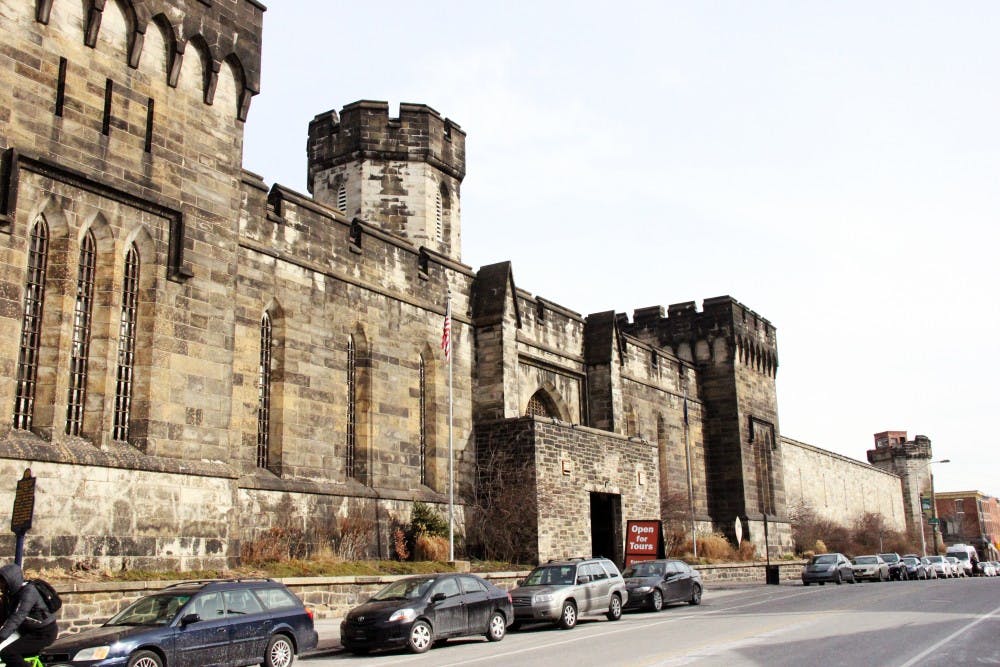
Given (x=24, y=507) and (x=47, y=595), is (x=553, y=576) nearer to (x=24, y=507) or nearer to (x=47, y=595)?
(x=24, y=507)

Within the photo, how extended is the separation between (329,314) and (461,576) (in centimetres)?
920

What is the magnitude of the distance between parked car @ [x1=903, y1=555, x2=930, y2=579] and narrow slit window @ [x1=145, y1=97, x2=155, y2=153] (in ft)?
127

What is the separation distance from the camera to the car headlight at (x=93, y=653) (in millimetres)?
11031

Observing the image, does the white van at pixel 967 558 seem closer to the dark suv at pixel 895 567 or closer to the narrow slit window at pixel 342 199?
the dark suv at pixel 895 567

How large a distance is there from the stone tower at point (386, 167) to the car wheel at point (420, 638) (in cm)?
1859

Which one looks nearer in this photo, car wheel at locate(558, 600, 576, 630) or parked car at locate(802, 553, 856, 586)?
car wheel at locate(558, 600, 576, 630)

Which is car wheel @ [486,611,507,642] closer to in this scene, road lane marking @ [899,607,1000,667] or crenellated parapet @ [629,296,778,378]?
road lane marking @ [899,607,1000,667]

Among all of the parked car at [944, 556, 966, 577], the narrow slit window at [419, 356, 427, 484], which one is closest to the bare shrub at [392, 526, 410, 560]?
the narrow slit window at [419, 356, 427, 484]

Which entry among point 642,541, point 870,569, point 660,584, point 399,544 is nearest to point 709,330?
point 870,569

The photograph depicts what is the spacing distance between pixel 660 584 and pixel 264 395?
10.6 m

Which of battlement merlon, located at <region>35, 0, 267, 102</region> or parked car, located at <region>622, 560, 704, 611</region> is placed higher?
battlement merlon, located at <region>35, 0, 267, 102</region>

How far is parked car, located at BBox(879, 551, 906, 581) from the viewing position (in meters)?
42.6

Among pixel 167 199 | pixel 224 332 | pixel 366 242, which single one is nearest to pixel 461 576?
pixel 224 332

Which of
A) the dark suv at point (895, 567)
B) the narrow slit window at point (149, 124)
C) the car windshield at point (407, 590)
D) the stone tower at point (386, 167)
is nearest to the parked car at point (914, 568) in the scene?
the dark suv at point (895, 567)
